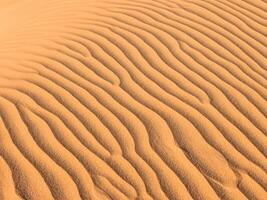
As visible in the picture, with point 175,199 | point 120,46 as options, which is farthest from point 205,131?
point 120,46

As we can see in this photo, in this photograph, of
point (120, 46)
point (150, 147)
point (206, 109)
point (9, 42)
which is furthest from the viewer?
point (9, 42)

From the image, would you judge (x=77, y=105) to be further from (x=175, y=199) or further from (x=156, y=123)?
(x=175, y=199)

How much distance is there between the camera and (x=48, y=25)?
570 centimetres

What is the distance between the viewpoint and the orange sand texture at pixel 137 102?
11.5ft

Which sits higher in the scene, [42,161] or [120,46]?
[120,46]

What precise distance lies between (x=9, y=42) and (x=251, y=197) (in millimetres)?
3201

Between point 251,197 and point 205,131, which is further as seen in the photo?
point 205,131

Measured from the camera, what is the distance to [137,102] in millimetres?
4238

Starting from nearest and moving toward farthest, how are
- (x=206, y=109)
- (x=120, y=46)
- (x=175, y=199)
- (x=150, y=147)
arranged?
(x=175, y=199) → (x=150, y=147) → (x=206, y=109) → (x=120, y=46)

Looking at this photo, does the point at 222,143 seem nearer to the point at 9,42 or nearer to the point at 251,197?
the point at 251,197

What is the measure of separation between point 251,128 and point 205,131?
0.38 m

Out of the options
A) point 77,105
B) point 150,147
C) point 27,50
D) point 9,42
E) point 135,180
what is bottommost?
point 135,180

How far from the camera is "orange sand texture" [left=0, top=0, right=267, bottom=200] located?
3492mm

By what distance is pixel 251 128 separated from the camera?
13.1ft
